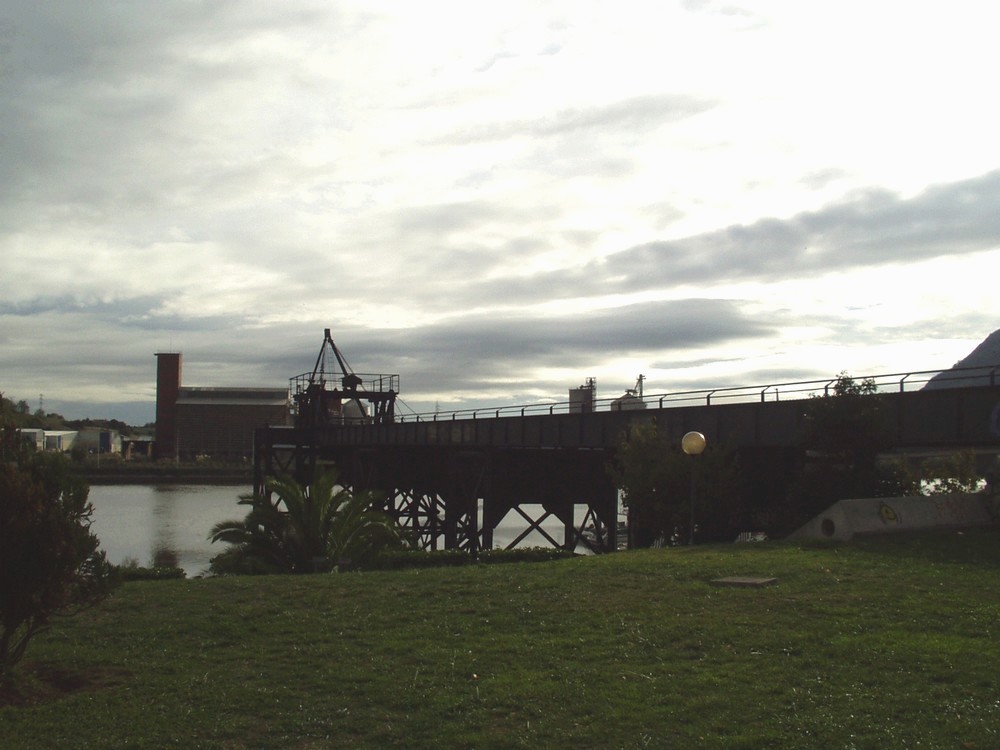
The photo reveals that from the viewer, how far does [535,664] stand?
8.88 meters

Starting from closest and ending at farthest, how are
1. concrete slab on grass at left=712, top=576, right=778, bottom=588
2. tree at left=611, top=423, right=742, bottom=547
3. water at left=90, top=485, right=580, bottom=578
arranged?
1. concrete slab on grass at left=712, top=576, right=778, bottom=588
2. tree at left=611, top=423, right=742, bottom=547
3. water at left=90, top=485, right=580, bottom=578

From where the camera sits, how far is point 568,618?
10.7 metres

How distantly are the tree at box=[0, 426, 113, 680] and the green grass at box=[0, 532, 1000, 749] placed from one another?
26.9 inches

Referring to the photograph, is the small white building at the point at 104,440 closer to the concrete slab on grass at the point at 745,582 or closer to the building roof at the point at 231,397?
the building roof at the point at 231,397

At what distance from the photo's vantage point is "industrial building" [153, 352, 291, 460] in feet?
452

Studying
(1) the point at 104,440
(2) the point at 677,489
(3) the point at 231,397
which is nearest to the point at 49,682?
(2) the point at 677,489

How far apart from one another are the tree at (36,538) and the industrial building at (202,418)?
5104 inches

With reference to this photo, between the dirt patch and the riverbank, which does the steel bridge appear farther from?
the riverbank

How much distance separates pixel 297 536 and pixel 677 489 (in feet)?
29.7

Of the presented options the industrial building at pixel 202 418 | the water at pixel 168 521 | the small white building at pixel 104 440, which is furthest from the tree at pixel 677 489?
the small white building at pixel 104 440

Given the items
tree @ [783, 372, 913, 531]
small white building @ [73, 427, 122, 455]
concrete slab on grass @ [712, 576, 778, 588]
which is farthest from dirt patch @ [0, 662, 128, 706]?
small white building @ [73, 427, 122, 455]

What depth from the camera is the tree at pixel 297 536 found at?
2183 centimetres

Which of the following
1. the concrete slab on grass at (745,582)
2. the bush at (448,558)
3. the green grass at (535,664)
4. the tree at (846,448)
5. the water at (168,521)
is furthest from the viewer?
the water at (168,521)

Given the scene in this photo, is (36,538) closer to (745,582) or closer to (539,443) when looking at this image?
(745,582)
